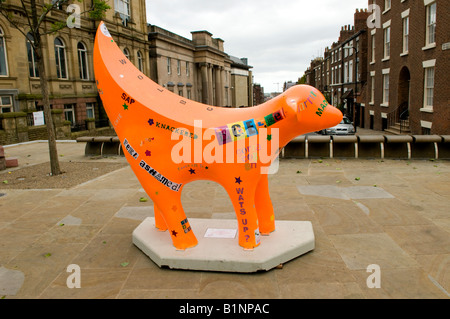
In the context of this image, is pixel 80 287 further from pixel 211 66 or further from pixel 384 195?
pixel 211 66

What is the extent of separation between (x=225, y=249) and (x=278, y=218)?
1964 millimetres

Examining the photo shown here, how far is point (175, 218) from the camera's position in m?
4.64

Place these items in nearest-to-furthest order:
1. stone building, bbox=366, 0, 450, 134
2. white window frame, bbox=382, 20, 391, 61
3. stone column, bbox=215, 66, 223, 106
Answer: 1. stone building, bbox=366, 0, 450, 134
2. white window frame, bbox=382, 20, 391, 61
3. stone column, bbox=215, 66, 223, 106

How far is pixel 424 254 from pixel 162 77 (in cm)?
4004

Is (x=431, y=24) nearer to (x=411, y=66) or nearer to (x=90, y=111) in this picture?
(x=411, y=66)

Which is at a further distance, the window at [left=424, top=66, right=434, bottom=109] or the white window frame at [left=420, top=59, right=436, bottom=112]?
the window at [left=424, top=66, right=434, bottom=109]

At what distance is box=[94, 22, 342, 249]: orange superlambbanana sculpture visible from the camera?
14.4 ft

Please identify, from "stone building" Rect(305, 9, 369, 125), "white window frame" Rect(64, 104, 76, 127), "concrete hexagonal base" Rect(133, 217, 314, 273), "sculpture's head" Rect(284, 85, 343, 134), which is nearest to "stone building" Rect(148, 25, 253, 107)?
"white window frame" Rect(64, 104, 76, 127)

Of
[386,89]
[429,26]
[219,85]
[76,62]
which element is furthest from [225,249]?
[219,85]

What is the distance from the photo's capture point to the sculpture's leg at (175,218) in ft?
15.2

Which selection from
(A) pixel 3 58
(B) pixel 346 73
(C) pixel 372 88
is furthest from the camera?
(B) pixel 346 73

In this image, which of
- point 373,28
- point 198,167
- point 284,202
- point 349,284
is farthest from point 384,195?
point 373,28

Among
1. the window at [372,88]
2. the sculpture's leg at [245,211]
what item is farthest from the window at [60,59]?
the sculpture's leg at [245,211]

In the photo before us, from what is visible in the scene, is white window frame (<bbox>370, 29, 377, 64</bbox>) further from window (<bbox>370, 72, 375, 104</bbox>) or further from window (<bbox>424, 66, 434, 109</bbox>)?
window (<bbox>424, 66, 434, 109</bbox>)
